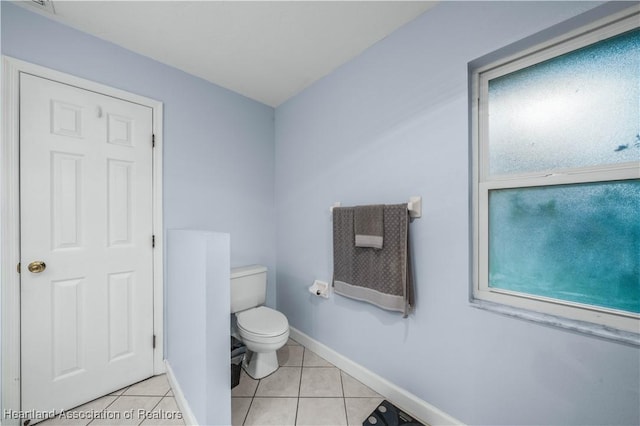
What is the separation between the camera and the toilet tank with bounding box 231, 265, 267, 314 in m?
1.92

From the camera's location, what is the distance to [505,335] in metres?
1.09

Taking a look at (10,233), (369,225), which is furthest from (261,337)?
(10,233)

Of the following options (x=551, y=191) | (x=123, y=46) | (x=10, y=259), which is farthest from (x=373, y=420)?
(x=123, y=46)

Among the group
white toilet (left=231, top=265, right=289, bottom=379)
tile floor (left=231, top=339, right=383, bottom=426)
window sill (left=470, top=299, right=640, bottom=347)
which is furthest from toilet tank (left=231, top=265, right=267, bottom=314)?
window sill (left=470, top=299, right=640, bottom=347)

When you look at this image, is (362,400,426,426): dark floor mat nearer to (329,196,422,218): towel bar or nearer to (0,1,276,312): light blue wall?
(329,196,422,218): towel bar

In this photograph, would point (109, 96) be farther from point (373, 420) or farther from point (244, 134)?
point (373, 420)

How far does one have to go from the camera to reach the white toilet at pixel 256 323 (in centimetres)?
160

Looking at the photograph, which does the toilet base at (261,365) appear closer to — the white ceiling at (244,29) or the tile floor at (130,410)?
the tile floor at (130,410)

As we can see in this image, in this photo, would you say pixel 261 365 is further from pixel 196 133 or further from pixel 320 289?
pixel 196 133

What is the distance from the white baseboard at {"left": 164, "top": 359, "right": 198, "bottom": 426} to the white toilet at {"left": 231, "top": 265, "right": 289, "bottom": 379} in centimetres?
44

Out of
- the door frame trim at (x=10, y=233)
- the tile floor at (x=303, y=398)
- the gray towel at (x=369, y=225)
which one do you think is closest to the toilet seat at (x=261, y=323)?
the tile floor at (x=303, y=398)

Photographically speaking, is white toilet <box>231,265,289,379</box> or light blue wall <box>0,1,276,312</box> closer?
light blue wall <box>0,1,276,312</box>

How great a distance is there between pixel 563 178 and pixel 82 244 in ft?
8.61

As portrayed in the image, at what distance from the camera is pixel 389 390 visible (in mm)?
1486
